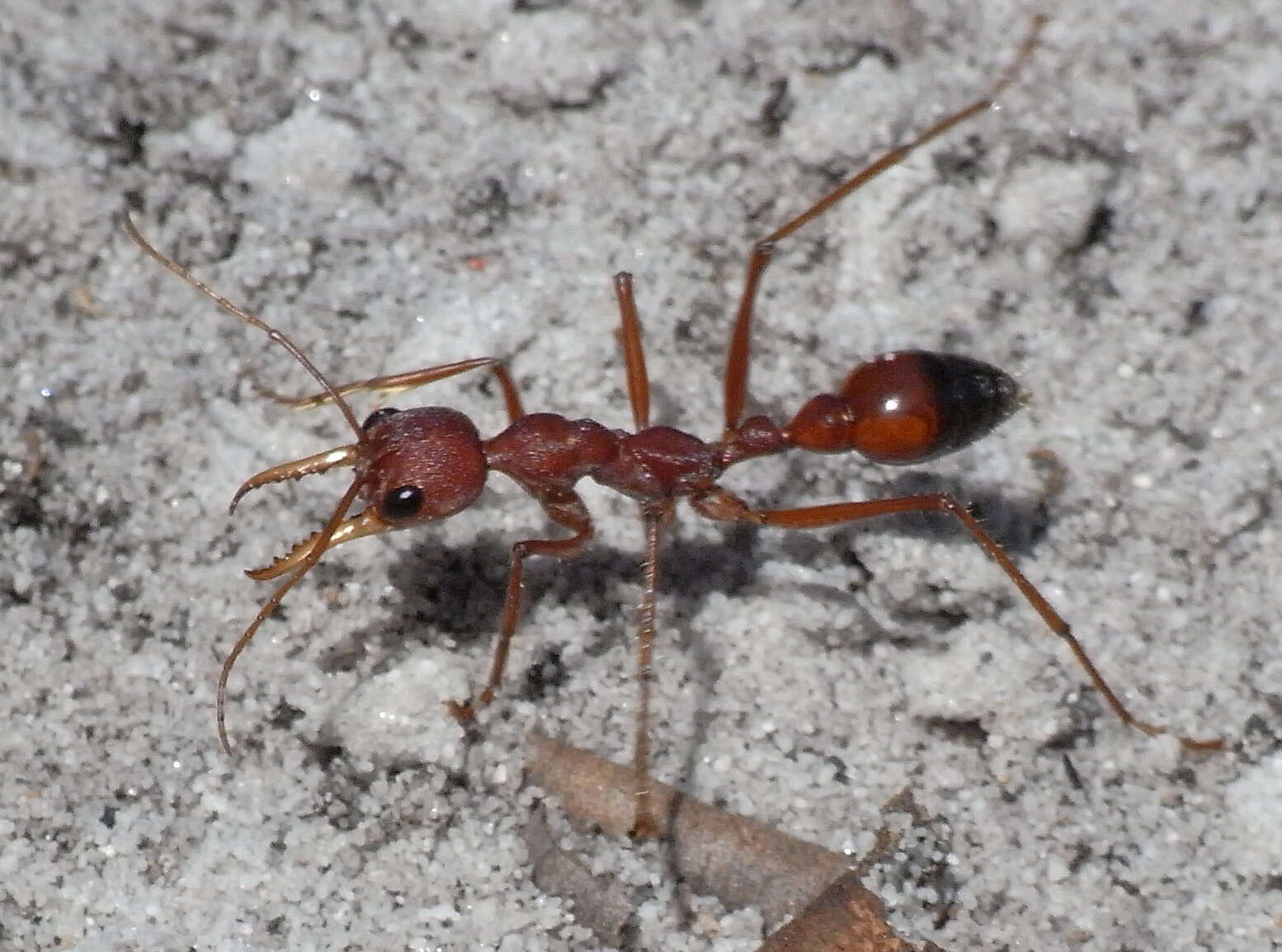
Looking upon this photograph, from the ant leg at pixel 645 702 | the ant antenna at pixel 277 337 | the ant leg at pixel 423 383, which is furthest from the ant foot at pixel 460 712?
the ant leg at pixel 423 383

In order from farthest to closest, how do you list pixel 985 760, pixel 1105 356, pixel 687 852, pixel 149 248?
pixel 1105 356
pixel 149 248
pixel 985 760
pixel 687 852

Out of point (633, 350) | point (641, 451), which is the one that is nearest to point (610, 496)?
point (641, 451)

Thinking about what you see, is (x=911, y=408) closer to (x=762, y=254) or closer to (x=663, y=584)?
(x=762, y=254)

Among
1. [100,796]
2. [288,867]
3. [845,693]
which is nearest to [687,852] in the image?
[845,693]

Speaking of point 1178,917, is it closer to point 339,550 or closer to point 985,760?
point 985,760

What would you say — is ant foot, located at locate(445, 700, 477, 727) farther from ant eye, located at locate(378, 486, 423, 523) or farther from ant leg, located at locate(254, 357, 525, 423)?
ant leg, located at locate(254, 357, 525, 423)

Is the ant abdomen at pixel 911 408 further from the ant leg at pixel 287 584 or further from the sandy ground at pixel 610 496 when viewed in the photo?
the ant leg at pixel 287 584

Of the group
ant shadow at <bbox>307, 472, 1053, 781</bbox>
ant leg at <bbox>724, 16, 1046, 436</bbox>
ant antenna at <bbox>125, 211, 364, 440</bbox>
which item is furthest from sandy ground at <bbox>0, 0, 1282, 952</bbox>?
ant antenna at <bbox>125, 211, 364, 440</bbox>
